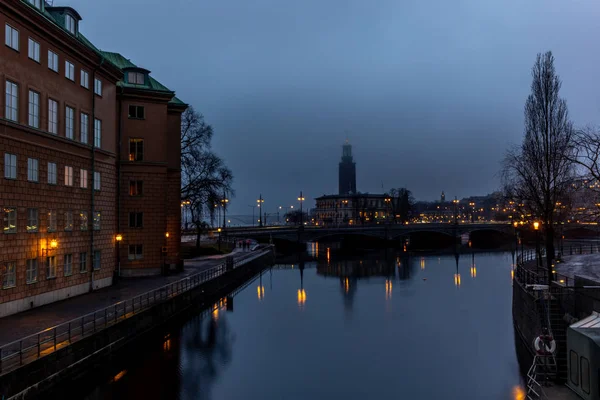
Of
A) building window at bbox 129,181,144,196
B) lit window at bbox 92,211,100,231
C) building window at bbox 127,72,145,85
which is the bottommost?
lit window at bbox 92,211,100,231

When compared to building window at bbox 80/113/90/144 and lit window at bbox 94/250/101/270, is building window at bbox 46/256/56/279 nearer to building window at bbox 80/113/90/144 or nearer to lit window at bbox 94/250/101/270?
lit window at bbox 94/250/101/270

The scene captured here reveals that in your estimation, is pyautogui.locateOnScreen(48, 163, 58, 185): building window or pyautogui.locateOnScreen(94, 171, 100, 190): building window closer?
pyautogui.locateOnScreen(48, 163, 58, 185): building window

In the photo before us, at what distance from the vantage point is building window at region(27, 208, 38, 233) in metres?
30.2

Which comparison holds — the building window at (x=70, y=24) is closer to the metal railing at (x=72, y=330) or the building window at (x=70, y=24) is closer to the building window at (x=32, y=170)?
the building window at (x=32, y=170)

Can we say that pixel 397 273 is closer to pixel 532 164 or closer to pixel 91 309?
pixel 532 164

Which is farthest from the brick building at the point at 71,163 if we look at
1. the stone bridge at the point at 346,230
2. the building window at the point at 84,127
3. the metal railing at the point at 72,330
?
the stone bridge at the point at 346,230

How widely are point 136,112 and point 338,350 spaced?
2678 centimetres

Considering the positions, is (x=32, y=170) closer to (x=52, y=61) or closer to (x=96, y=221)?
(x=52, y=61)

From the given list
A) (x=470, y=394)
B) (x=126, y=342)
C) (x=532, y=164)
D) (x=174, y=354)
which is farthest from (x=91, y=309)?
(x=532, y=164)

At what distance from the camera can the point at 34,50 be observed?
30906 millimetres

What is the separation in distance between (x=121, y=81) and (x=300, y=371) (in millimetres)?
30731

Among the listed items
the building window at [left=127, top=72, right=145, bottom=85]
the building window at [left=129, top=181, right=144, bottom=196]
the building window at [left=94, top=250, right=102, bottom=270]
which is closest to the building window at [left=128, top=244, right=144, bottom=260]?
the building window at [left=129, top=181, right=144, bottom=196]

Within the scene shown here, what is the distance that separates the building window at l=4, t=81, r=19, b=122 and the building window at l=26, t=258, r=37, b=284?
8037 mm

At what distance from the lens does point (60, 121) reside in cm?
3359
